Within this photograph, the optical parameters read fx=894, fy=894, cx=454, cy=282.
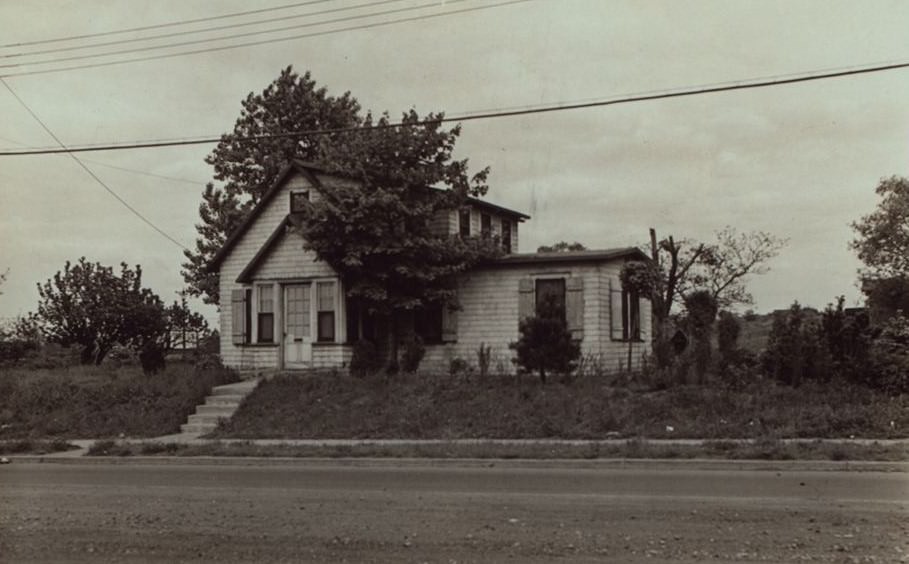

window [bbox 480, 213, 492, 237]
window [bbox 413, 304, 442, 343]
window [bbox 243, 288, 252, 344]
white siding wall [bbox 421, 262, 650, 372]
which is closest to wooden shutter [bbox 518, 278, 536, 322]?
white siding wall [bbox 421, 262, 650, 372]

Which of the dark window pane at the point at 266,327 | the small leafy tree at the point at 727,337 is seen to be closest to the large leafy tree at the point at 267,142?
the dark window pane at the point at 266,327

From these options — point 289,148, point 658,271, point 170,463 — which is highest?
point 289,148

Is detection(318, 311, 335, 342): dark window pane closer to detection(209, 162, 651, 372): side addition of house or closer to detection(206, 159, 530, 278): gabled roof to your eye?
detection(209, 162, 651, 372): side addition of house

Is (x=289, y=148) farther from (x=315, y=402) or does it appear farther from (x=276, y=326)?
(x=315, y=402)

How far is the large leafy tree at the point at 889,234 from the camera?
49812mm

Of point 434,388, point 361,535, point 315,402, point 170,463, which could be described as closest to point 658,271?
point 434,388

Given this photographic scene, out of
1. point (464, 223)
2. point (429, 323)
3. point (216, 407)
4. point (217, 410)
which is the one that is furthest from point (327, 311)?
point (217, 410)

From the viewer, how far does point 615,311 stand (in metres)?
25.6

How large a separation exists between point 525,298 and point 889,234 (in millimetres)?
33953

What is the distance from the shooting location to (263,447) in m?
16.6

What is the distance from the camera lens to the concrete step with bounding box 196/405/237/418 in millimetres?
20984

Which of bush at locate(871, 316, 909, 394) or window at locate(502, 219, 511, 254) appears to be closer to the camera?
bush at locate(871, 316, 909, 394)

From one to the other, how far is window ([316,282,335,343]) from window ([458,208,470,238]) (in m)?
4.64

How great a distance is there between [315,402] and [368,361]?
3356 millimetres
